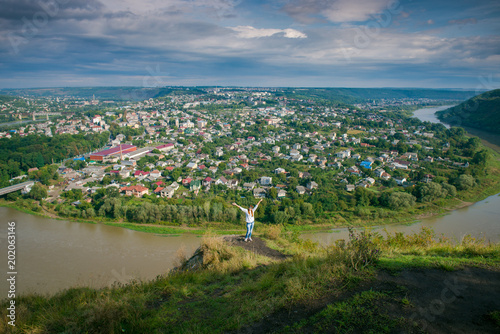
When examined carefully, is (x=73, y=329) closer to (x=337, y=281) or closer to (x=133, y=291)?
(x=133, y=291)

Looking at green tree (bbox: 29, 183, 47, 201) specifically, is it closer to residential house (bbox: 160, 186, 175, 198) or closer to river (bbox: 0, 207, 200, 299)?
river (bbox: 0, 207, 200, 299)

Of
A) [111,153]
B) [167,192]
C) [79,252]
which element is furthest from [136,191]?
[111,153]

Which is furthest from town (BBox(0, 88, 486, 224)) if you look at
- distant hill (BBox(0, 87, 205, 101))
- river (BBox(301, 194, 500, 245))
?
distant hill (BBox(0, 87, 205, 101))

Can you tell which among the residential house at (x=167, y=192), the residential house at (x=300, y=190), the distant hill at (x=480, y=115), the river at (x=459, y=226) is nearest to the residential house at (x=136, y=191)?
the residential house at (x=167, y=192)

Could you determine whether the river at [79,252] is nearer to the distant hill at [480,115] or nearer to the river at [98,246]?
the river at [98,246]

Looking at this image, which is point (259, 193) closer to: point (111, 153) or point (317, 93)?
point (111, 153)
